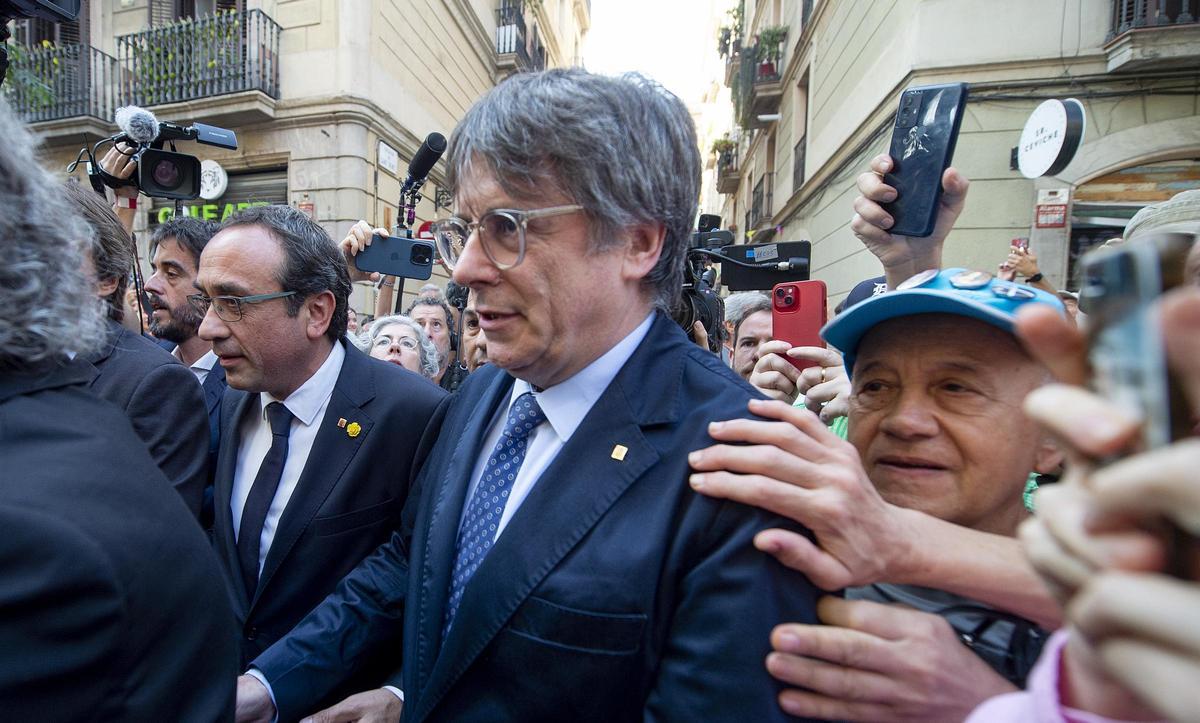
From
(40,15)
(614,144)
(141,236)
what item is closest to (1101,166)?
(614,144)

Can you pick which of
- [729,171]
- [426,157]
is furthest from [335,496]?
[729,171]

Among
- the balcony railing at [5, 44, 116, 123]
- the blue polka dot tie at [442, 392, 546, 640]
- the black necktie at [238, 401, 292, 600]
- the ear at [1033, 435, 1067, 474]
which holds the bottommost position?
the black necktie at [238, 401, 292, 600]

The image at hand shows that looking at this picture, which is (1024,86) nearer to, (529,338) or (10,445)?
(529,338)

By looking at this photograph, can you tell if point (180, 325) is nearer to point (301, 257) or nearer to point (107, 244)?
point (107, 244)

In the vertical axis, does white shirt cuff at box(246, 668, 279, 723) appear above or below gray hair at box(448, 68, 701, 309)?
below

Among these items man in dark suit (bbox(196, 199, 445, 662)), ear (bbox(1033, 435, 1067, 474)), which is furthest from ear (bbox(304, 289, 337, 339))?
ear (bbox(1033, 435, 1067, 474))

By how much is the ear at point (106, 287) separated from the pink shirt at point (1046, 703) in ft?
9.87

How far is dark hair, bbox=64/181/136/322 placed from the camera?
2.47 meters

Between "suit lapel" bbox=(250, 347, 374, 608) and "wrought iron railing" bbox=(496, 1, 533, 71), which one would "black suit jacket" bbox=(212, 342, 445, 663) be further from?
"wrought iron railing" bbox=(496, 1, 533, 71)

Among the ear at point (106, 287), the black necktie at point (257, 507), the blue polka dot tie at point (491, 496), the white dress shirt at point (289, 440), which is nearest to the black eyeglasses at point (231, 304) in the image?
the white dress shirt at point (289, 440)

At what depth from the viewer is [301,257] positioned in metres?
2.42

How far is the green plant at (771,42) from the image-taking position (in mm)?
15781

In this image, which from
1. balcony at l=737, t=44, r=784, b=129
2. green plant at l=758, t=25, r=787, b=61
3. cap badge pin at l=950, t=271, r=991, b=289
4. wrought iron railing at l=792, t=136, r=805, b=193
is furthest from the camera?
balcony at l=737, t=44, r=784, b=129

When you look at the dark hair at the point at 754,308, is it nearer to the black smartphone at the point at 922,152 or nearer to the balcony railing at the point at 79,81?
the black smartphone at the point at 922,152
